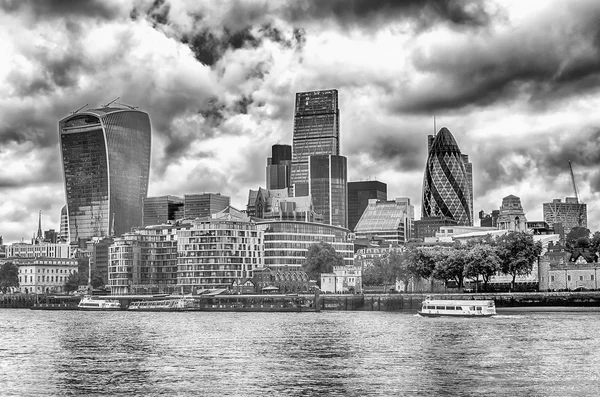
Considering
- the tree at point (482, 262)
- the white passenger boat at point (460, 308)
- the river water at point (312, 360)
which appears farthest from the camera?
the tree at point (482, 262)

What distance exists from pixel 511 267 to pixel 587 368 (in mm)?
123640

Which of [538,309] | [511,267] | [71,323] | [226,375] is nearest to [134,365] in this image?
[226,375]

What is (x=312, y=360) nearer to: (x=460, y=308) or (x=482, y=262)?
(x=460, y=308)

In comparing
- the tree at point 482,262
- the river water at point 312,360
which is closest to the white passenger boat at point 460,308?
the river water at point 312,360

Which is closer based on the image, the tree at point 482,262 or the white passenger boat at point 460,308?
the white passenger boat at point 460,308

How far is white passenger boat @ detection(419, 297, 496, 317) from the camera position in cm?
15638

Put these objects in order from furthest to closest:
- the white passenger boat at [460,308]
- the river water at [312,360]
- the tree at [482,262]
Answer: the tree at [482,262] < the white passenger boat at [460,308] < the river water at [312,360]

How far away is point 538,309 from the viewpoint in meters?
175

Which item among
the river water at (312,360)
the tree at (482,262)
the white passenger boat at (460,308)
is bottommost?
the river water at (312,360)

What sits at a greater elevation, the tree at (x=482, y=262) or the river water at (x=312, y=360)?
the tree at (x=482, y=262)

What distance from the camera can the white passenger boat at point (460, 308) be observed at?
513 ft

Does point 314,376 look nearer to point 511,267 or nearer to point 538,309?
Answer: point 538,309

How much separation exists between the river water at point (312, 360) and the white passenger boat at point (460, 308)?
19.8 m

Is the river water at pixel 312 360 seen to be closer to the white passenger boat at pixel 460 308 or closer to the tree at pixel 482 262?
the white passenger boat at pixel 460 308
